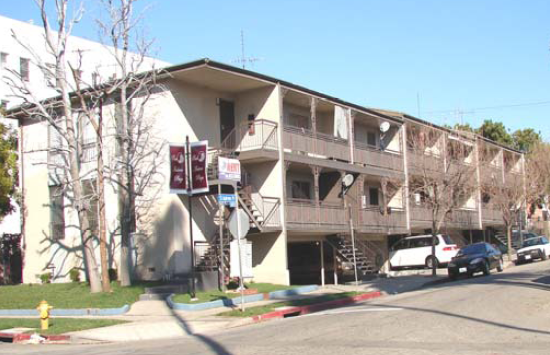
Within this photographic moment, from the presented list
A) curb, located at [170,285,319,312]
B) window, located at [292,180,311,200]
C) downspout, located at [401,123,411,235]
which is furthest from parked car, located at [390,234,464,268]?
curb, located at [170,285,319,312]

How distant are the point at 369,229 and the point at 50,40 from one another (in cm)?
1750

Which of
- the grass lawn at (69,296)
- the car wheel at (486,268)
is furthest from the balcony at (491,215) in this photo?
the grass lawn at (69,296)

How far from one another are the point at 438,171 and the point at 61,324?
2378cm

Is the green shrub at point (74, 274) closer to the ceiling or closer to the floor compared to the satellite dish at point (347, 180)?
closer to the floor

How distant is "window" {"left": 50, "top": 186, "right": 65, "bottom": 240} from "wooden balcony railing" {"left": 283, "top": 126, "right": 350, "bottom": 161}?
10484mm

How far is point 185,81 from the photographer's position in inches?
1089

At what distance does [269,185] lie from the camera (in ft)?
94.7

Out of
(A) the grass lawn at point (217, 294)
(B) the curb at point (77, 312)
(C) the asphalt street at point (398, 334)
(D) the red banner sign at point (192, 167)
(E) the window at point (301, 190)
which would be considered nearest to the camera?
(C) the asphalt street at point (398, 334)

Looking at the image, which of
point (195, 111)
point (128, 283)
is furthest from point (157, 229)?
point (195, 111)

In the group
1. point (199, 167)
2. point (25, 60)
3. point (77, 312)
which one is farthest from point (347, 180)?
point (25, 60)

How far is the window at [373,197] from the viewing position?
39.2m

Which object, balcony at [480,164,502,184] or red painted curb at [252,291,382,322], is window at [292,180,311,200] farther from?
balcony at [480,164,502,184]

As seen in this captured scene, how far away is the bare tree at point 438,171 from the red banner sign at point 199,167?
13887 millimetres

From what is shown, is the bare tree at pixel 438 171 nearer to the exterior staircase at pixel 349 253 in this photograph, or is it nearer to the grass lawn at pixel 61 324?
the exterior staircase at pixel 349 253
